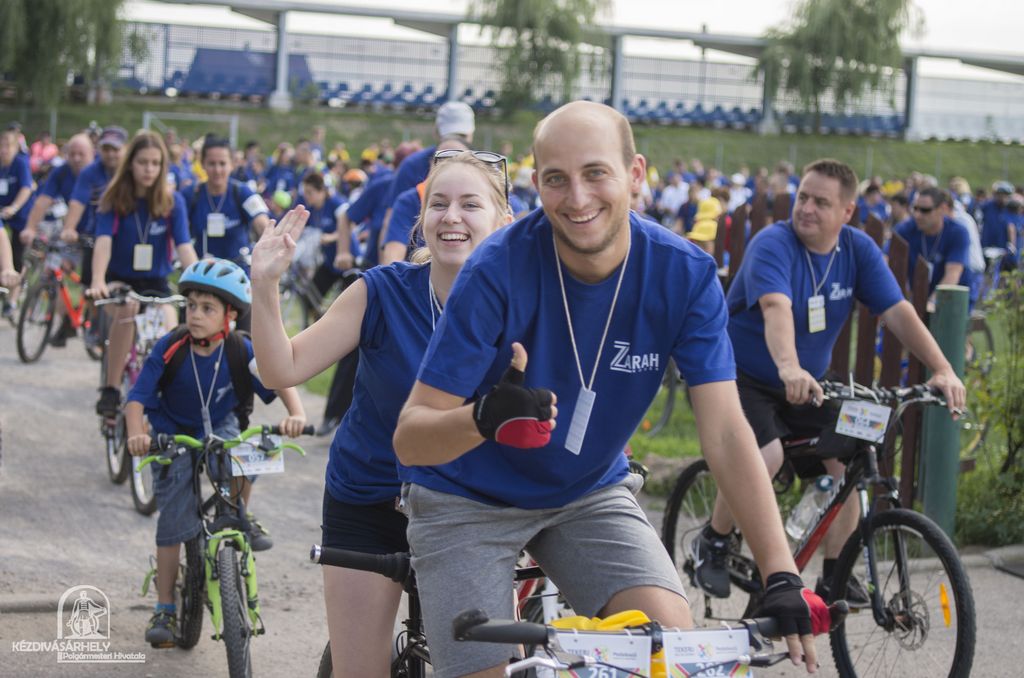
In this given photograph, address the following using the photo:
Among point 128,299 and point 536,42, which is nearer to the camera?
point 128,299

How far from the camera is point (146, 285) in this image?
9422mm

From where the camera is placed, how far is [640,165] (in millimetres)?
3102

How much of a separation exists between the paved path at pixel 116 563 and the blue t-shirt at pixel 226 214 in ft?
5.44

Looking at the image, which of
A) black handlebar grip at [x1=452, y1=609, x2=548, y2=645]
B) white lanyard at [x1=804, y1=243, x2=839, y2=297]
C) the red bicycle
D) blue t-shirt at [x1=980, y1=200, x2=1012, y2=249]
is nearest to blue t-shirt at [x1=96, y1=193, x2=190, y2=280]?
the red bicycle

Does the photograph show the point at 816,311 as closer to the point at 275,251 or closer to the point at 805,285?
the point at 805,285

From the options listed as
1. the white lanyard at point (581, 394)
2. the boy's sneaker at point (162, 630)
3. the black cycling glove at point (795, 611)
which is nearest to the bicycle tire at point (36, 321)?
the boy's sneaker at point (162, 630)

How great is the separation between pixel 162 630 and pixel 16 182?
1201 cm

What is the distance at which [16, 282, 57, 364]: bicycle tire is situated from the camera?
13180 millimetres

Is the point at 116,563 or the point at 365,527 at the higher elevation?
the point at 365,527

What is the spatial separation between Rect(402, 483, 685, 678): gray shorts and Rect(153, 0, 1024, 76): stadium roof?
56552mm

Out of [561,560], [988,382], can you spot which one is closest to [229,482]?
[561,560]

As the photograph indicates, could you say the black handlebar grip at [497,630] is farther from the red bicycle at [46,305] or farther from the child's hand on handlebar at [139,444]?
the red bicycle at [46,305]

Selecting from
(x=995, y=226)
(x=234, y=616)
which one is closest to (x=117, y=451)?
(x=234, y=616)

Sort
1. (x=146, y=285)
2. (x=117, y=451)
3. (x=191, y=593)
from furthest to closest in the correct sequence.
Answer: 1. (x=146, y=285)
2. (x=117, y=451)
3. (x=191, y=593)
